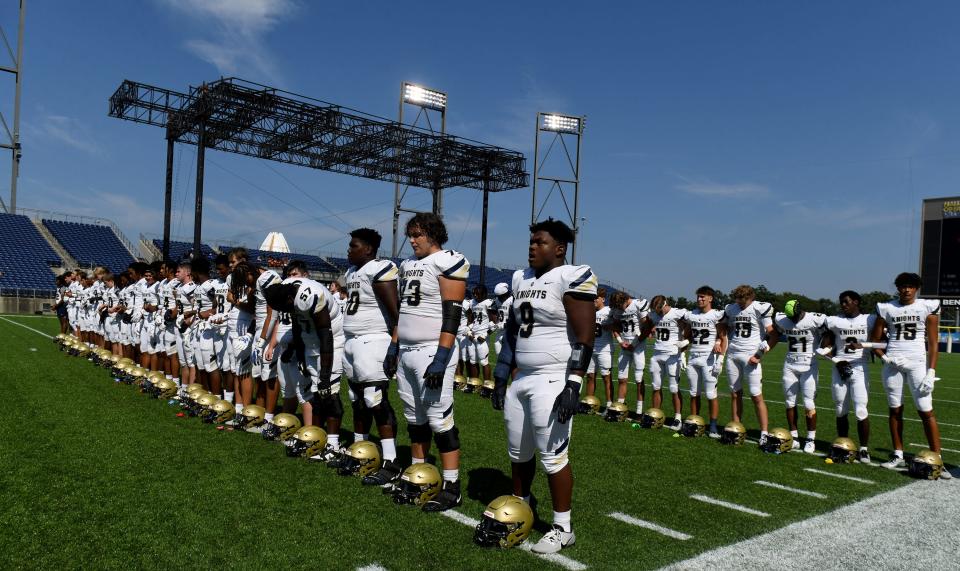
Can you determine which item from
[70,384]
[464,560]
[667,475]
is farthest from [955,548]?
[70,384]

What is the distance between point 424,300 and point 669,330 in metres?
5.84

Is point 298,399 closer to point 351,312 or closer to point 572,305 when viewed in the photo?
point 351,312

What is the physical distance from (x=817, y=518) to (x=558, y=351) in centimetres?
294

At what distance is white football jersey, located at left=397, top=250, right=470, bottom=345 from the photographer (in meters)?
5.06

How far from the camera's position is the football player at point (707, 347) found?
29.1 ft

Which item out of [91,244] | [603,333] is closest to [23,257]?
[91,244]

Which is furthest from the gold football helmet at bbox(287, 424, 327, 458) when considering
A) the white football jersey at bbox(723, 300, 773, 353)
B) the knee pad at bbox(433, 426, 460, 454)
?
the white football jersey at bbox(723, 300, 773, 353)

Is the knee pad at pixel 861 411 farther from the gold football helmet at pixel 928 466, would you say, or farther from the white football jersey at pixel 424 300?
the white football jersey at pixel 424 300

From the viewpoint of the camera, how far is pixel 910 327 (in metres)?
7.25

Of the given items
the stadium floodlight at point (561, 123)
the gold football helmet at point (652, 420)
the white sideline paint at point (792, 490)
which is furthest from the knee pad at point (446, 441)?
the stadium floodlight at point (561, 123)

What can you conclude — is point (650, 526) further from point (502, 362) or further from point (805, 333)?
point (805, 333)

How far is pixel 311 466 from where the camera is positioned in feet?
20.3

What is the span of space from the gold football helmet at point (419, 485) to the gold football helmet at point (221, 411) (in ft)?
12.2

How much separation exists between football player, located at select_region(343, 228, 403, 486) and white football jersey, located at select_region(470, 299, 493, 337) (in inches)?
307
